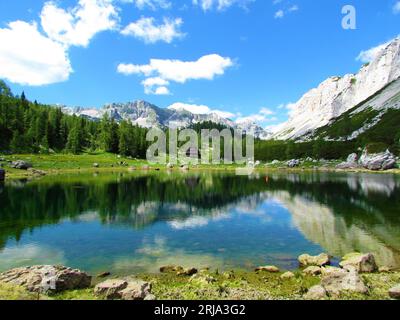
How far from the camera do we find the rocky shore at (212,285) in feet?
65.6

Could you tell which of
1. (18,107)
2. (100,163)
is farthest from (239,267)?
(18,107)

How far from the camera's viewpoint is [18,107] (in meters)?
186

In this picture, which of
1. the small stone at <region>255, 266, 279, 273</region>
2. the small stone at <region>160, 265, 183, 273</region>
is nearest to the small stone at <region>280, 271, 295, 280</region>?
the small stone at <region>255, 266, 279, 273</region>

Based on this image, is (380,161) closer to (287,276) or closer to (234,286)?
(287,276)

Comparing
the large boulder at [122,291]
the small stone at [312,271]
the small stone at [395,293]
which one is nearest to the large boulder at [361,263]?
the small stone at [312,271]

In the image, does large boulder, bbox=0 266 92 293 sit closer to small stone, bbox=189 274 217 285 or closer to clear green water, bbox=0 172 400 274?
clear green water, bbox=0 172 400 274

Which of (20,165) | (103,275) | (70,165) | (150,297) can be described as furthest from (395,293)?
(70,165)

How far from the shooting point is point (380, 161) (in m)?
162

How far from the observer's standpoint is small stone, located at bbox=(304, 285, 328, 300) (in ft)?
65.0

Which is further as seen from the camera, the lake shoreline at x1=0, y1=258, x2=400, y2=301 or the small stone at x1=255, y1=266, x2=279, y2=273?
the small stone at x1=255, y1=266, x2=279, y2=273

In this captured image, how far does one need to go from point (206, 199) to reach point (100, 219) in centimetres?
2816

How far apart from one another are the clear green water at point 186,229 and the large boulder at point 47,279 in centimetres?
538

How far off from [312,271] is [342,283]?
15.0ft

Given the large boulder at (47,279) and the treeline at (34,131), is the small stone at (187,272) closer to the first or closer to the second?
the large boulder at (47,279)
